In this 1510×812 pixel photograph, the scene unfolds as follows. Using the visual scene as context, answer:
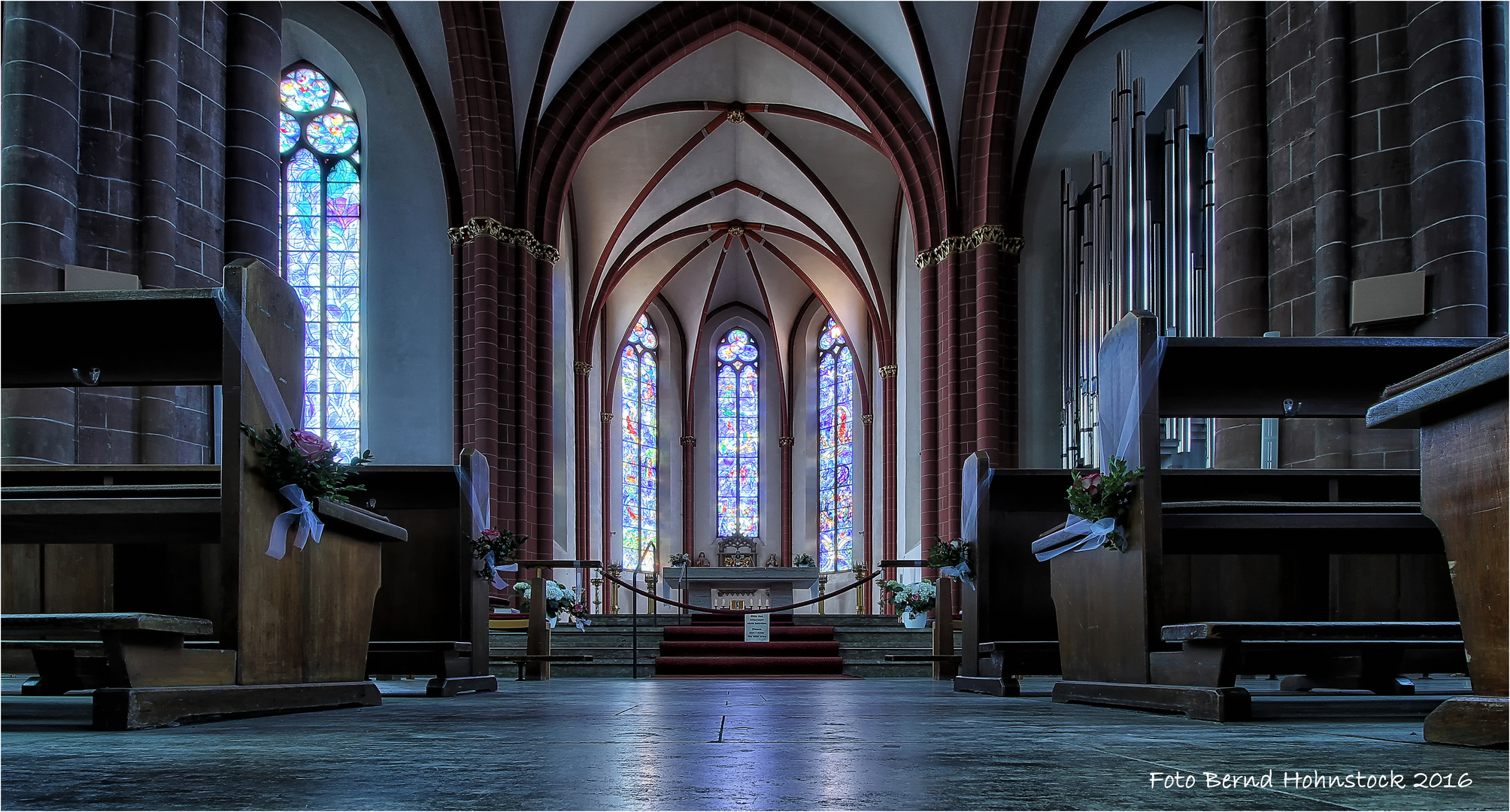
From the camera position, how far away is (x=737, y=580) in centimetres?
1828

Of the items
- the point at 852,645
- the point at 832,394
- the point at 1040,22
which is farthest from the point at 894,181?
Answer: the point at 852,645

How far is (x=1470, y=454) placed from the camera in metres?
2.81

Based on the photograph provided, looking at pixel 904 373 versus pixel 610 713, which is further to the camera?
pixel 904 373

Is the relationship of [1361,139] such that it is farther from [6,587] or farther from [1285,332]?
[6,587]

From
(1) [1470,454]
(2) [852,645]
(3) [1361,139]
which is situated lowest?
(2) [852,645]

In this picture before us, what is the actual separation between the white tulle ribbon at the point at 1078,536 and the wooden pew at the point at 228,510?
2.89 m

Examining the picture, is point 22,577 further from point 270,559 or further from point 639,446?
point 639,446

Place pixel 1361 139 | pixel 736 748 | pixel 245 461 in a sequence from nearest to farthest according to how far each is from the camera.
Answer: pixel 736 748
pixel 245 461
pixel 1361 139

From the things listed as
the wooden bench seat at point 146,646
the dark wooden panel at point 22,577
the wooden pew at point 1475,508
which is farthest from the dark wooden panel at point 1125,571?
the dark wooden panel at point 22,577

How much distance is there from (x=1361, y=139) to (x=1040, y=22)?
818cm

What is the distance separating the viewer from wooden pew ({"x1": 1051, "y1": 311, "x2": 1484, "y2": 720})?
4391 millimetres

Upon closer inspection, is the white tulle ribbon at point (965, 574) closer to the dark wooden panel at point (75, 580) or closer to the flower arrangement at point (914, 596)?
the flower arrangement at point (914, 596)

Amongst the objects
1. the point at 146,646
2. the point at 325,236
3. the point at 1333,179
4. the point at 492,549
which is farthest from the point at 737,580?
the point at 146,646

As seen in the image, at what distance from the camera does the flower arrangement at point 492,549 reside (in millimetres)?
6855
